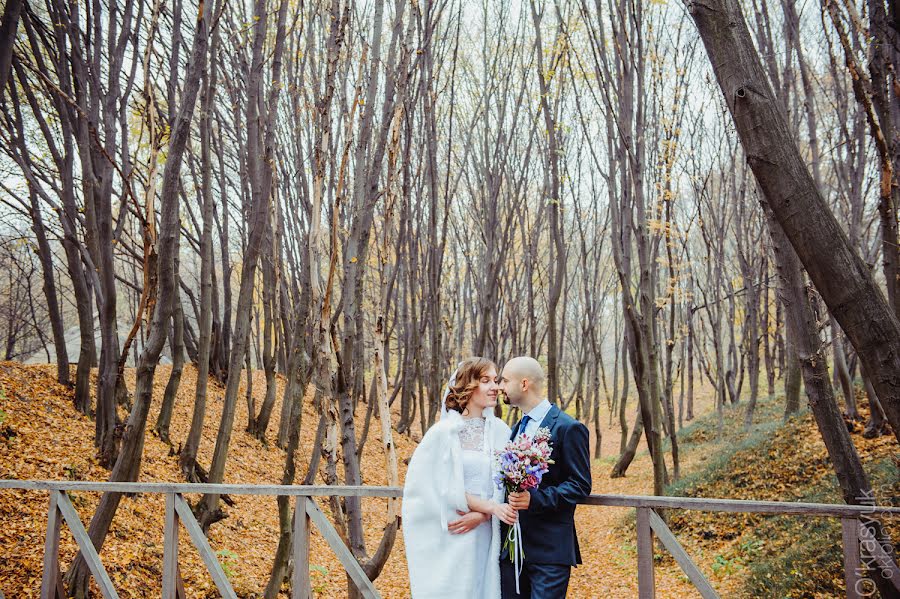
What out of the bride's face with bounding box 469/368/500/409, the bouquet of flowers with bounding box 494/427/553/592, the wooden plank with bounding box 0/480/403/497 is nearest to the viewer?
the bouquet of flowers with bounding box 494/427/553/592

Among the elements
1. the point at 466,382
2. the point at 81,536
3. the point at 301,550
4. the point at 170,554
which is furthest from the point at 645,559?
the point at 81,536

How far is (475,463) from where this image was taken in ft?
8.91

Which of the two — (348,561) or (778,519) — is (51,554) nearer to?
(348,561)

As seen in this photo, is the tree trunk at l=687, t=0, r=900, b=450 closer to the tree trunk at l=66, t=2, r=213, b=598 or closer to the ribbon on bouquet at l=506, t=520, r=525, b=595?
the ribbon on bouquet at l=506, t=520, r=525, b=595

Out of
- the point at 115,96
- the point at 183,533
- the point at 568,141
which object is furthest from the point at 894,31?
the point at 568,141

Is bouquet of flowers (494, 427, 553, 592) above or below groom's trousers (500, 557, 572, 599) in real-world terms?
above

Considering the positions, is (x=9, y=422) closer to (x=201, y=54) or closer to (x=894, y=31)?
(x=201, y=54)

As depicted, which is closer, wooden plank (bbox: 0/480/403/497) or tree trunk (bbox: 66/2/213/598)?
wooden plank (bbox: 0/480/403/497)

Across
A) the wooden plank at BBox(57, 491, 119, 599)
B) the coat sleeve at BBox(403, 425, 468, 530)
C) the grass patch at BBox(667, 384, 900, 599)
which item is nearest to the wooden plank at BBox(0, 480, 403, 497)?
the wooden plank at BBox(57, 491, 119, 599)

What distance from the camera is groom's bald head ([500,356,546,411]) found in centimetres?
271

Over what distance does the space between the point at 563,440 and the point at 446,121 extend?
13.2 metres

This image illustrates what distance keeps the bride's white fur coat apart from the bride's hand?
83 mm

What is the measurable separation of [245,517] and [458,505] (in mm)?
6709

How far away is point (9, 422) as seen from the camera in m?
7.02
